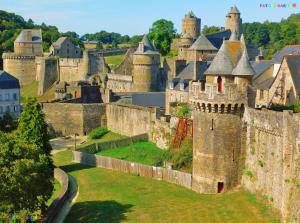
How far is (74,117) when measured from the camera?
185 feet

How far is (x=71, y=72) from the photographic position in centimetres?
8044

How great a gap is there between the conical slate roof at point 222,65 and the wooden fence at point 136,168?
6.71 m

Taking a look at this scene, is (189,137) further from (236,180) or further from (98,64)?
(98,64)

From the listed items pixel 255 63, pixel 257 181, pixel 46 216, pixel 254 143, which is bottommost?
pixel 46 216

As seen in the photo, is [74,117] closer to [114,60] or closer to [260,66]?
[260,66]

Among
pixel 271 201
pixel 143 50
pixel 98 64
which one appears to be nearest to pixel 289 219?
pixel 271 201

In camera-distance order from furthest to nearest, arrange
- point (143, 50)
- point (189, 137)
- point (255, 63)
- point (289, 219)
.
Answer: point (143, 50)
point (255, 63)
point (189, 137)
point (289, 219)

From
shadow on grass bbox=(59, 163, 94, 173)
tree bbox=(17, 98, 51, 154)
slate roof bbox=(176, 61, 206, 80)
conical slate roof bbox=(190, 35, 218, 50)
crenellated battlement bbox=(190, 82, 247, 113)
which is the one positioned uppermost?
conical slate roof bbox=(190, 35, 218, 50)

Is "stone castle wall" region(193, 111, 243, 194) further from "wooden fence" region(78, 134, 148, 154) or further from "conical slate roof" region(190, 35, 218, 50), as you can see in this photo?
"conical slate roof" region(190, 35, 218, 50)

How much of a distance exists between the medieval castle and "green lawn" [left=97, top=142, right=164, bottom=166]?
1.10m

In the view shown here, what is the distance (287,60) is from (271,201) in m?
12.8

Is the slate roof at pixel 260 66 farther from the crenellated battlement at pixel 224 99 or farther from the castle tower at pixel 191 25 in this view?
the castle tower at pixel 191 25

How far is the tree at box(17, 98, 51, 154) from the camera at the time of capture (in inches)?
1490

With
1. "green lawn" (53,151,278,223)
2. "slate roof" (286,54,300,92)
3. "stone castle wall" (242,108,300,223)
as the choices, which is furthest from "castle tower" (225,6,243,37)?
"stone castle wall" (242,108,300,223)
